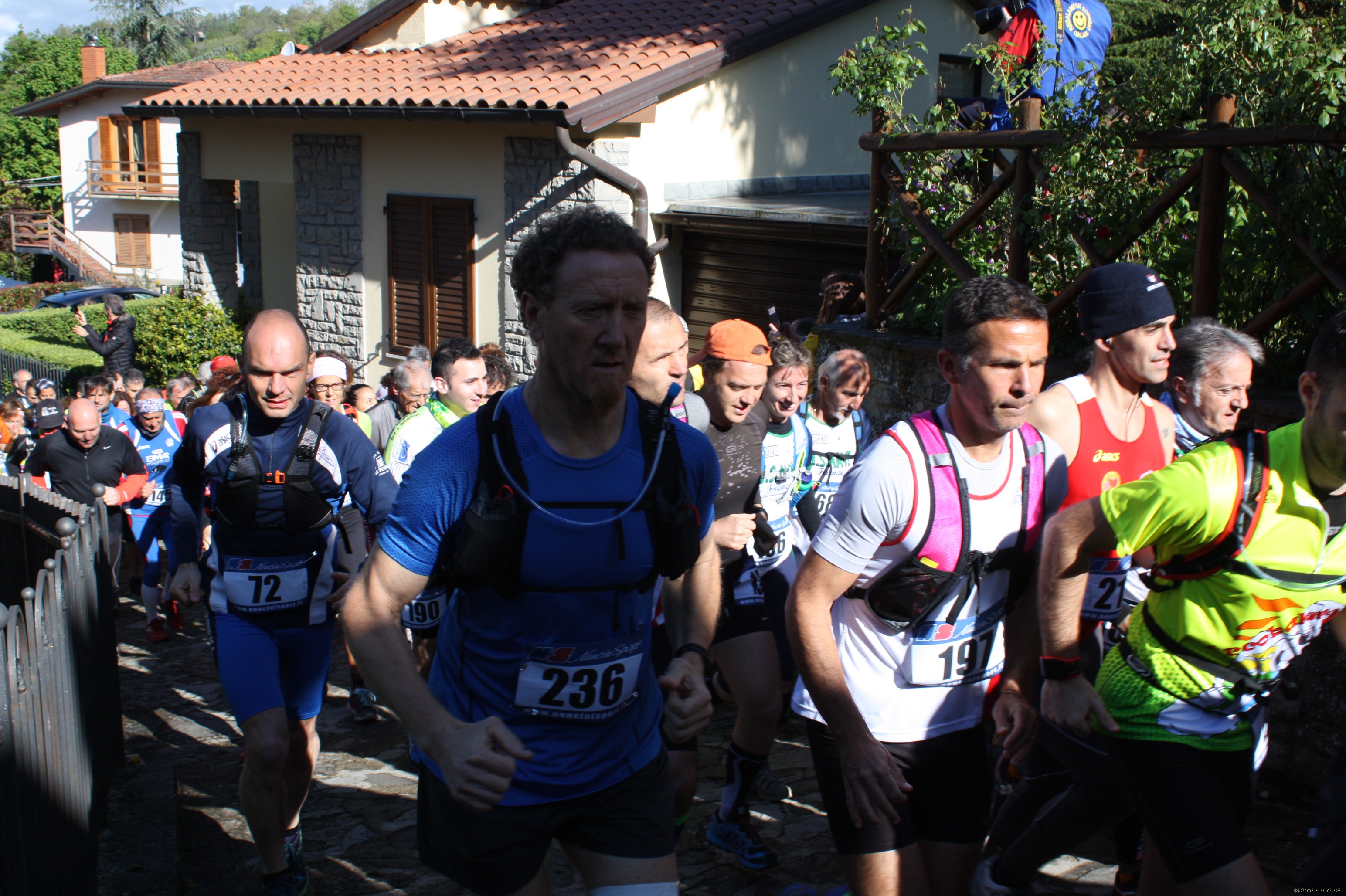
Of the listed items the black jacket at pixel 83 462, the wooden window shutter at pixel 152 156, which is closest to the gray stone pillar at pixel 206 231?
the black jacket at pixel 83 462

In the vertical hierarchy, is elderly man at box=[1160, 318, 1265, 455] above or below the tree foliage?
below

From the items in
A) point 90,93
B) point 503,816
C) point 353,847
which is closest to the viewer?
point 503,816

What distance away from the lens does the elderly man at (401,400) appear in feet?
23.2

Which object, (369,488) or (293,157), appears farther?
(293,157)

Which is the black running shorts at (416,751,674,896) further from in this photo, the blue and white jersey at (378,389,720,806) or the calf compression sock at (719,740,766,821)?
the calf compression sock at (719,740,766,821)

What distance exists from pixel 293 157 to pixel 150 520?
792 centimetres

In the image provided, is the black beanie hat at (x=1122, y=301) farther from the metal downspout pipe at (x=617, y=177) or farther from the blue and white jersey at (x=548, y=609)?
the metal downspout pipe at (x=617, y=177)

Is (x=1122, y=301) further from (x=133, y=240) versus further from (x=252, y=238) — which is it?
(x=133, y=240)

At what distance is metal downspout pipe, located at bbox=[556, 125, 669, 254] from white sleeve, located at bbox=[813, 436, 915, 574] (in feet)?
29.7

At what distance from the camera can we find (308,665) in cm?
436

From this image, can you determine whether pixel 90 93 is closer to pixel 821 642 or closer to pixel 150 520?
pixel 150 520

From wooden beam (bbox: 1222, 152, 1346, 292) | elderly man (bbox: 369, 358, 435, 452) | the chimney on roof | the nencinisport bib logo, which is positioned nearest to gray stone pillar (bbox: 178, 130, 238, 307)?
elderly man (bbox: 369, 358, 435, 452)

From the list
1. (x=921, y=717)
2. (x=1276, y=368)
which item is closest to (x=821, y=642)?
(x=921, y=717)

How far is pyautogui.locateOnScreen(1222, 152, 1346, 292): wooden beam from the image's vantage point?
4.76 meters
